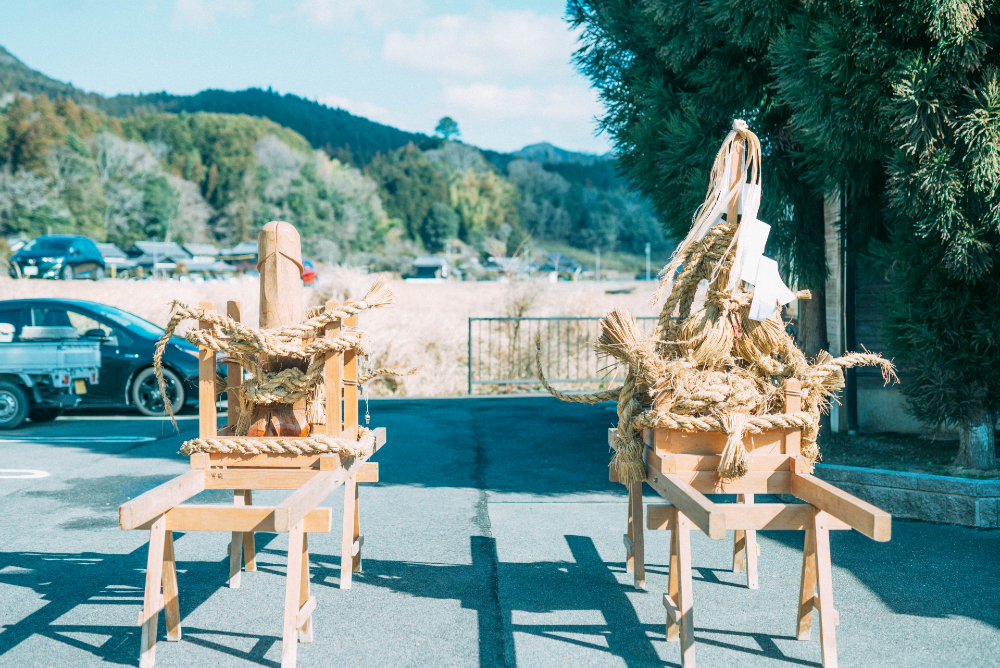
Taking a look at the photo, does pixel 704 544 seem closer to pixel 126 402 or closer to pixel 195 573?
pixel 195 573

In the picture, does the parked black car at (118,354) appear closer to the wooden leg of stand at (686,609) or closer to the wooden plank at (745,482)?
the wooden plank at (745,482)

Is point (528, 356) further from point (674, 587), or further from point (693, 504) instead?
point (693, 504)

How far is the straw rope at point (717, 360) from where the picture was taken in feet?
11.6

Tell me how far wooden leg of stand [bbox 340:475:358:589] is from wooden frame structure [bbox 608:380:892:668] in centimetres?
170

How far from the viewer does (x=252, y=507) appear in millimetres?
3312

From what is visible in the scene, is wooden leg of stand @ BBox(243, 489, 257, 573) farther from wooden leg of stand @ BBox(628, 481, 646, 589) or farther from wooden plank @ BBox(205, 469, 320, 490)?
wooden leg of stand @ BBox(628, 481, 646, 589)

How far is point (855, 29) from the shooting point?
218 inches

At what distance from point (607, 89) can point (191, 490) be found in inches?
243

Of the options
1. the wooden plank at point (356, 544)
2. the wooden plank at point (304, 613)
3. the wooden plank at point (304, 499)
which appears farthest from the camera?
the wooden plank at point (356, 544)

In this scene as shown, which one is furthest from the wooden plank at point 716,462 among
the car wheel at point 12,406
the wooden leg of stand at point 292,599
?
the car wheel at point 12,406

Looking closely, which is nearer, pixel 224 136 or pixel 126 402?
pixel 126 402

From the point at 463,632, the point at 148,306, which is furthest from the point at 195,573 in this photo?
the point at 148,306

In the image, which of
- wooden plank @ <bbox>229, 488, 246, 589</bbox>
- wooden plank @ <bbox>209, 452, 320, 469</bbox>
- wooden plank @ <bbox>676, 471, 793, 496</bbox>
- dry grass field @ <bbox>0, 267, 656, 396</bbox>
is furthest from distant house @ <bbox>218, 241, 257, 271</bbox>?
wooden plank @ <bbox>676, 471, 793, 496</bbox>

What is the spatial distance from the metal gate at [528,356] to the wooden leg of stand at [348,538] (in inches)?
350
